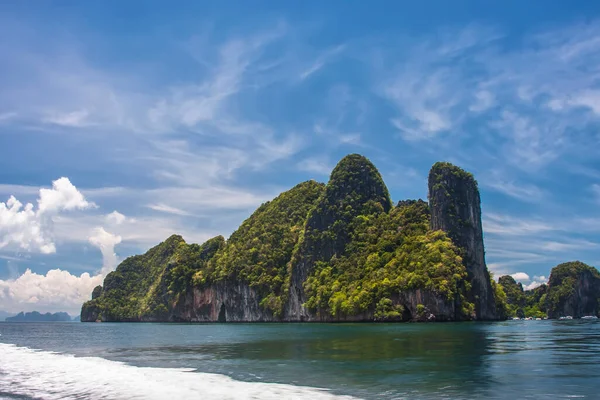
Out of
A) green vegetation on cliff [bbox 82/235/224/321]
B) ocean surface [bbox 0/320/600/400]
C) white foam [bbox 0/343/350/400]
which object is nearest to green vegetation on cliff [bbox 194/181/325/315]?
green vegetation on cliff [bbox 82/235/224/321]

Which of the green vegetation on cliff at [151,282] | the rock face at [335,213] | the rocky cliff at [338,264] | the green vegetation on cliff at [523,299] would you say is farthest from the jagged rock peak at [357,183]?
the green vegetation on cliff at [523,299]

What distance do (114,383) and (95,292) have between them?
645 feet

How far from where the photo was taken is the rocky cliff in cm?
8556

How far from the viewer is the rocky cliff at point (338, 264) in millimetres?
85562

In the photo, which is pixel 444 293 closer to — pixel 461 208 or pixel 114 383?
pixel 461 208

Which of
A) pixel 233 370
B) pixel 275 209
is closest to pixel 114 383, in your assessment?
pixel 233 370

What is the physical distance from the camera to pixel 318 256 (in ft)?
372

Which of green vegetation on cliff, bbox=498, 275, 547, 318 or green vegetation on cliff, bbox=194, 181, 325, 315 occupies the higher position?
green vegetation on cliff, bbox=194, 181, 325, 315

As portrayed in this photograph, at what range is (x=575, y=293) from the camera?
147000mm

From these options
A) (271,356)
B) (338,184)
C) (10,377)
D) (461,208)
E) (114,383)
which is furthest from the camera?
(338,184)

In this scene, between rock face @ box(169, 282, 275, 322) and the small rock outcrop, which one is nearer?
rock face @ box(169, 282, 275, 322)

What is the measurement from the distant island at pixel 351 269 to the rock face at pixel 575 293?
1.02 ft

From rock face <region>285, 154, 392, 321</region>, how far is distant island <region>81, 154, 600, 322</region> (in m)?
0.26

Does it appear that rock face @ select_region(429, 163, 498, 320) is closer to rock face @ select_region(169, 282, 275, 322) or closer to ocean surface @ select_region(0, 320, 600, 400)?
rock face @ select_region(169, 282, 275, 322)
